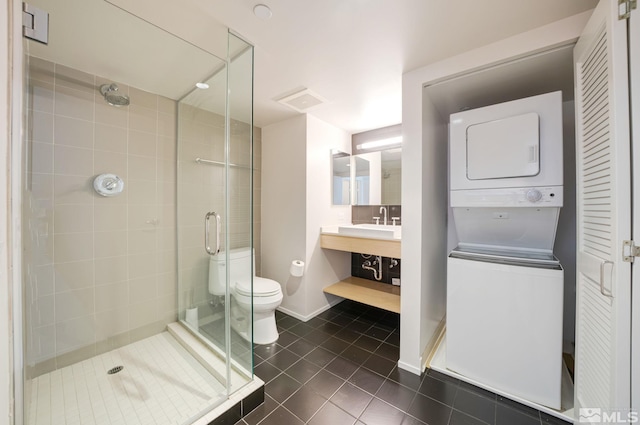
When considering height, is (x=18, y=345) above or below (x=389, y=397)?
above

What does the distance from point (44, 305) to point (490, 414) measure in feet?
9.33

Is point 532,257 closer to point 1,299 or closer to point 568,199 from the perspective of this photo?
point 568,199

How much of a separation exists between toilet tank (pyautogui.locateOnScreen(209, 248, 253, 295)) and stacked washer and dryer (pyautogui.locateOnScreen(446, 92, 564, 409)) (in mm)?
1487

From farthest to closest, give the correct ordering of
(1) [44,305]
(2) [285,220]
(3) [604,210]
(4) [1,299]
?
1. (2) [285,220]
2. (1) [44,305]
3. (3) [604,210]
4. (4) [1,299]

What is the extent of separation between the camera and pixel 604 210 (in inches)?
38.9

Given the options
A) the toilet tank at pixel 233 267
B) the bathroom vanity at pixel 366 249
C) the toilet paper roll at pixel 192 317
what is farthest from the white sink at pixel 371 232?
the toilet paper roll at pixel 192 317

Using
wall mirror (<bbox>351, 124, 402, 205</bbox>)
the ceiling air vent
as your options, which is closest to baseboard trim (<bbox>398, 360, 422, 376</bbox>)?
wall mirror (<bbox>351, 124, 402, 205</bbox>)

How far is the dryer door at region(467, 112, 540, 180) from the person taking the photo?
1.52 meters

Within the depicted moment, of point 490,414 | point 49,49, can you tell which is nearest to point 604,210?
point 490,414

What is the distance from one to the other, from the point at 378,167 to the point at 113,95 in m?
2.58

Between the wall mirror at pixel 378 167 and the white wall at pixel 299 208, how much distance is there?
0.33m

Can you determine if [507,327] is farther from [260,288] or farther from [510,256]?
[260,288]

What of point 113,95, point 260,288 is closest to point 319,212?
point 260,288

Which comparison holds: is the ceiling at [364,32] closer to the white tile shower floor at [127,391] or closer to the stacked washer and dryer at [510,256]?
the stacked washer and dryer at [510,256]
